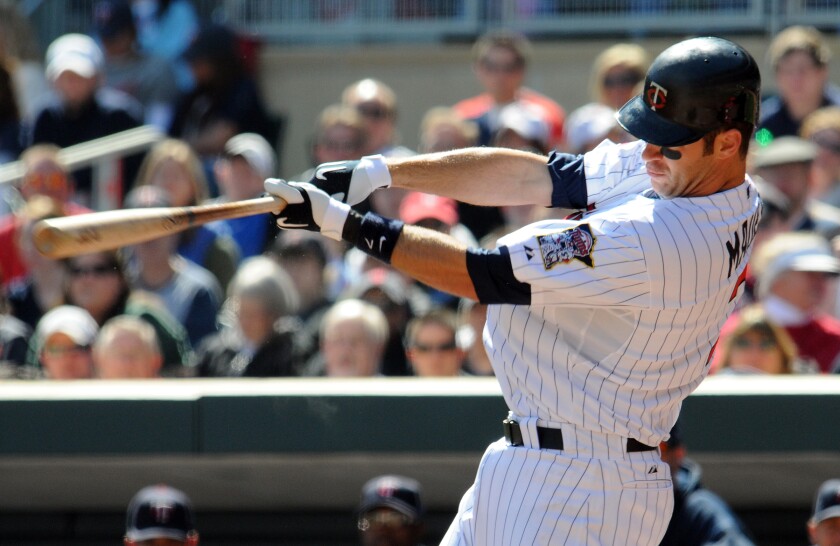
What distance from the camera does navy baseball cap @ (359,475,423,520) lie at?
4070 millimetres

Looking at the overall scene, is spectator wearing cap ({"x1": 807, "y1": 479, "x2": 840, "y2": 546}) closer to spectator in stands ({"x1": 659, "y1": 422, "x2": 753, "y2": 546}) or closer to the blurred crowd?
spectator in stands ({"x1": 659, "y1": 422, "x2": 753, "y2": 546})

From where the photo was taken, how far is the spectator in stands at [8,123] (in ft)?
24.9

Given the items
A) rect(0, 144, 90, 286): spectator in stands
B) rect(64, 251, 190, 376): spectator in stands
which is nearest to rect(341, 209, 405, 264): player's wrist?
rect(64, 251, 190, 376): spectator in stands

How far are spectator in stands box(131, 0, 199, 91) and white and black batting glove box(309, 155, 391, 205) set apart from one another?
532cm

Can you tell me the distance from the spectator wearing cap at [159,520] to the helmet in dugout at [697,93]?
2.04 m

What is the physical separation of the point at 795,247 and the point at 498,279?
111 inches

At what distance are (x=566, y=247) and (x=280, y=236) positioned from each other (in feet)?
12.0

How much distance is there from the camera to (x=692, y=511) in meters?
4.02

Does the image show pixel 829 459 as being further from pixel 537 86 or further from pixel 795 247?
pixel 537 86

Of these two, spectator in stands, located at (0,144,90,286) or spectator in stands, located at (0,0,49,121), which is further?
spectator in stands, located at (0,0,49,121)

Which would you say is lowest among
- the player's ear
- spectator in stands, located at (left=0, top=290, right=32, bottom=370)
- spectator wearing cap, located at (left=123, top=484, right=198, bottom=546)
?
spectator wearing cap, located at (left=123, top=484, right=198, bottom=546)

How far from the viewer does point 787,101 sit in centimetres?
640

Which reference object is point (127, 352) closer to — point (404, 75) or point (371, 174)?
point (371, 174)

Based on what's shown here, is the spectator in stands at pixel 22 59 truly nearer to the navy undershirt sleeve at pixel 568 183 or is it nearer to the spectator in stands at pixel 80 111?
the spectator in stands at pixel 80 111
